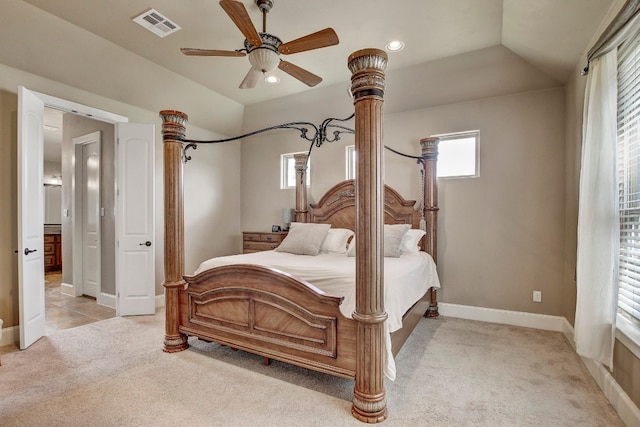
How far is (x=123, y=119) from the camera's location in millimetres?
4109

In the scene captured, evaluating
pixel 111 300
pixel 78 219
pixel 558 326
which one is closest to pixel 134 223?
pixel 111 300

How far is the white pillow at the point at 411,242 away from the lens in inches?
146

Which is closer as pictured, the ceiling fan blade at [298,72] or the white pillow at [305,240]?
the ceiling fan blade at [298,72]

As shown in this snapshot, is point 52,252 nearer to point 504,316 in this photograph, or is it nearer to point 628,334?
point 504,316

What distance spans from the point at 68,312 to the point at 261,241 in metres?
2.68

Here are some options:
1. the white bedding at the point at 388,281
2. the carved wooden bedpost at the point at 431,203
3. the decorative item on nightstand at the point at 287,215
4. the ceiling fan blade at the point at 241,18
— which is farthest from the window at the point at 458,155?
the ceiling fan blade at the point at 241,18

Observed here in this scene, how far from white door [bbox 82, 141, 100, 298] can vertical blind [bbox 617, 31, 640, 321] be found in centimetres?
595

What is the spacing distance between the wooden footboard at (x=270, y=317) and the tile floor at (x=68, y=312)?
1.81 m

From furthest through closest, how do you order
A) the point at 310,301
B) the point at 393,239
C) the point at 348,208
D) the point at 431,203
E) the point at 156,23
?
the point at 348,208 → the point at 431,203 → the point at 393,239 → the point at 156,23 → the point at 310,301

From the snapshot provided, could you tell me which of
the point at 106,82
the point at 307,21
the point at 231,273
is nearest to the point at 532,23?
the point at 307,21

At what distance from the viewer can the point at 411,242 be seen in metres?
3.75

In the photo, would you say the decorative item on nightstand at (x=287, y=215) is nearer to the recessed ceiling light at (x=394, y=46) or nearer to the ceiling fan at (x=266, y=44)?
the ceiling fan at (x=266, y=44)

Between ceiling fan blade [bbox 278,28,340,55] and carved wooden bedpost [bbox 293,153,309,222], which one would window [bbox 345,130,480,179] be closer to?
carved wooden bedpost [bbox 293,153,309,222]

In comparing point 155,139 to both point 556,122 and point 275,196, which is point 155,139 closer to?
point 275,196
